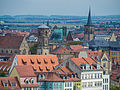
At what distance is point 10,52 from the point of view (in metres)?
164

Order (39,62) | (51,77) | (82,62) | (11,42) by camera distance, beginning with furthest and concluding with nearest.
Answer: (11,42)
(39,62)
(82,62)
(51,77)

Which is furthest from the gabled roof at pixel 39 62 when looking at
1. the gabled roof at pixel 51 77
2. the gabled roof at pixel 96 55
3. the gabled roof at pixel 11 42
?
the gabled roof at pixel 11 42

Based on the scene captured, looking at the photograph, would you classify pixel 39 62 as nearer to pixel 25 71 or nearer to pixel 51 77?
pixel 51 77

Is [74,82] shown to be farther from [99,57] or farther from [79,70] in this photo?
[99,57]

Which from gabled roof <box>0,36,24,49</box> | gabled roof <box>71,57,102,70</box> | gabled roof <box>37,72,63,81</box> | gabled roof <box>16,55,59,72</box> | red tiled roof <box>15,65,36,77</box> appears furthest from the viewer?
gabled roof <box>0,36,24,49</box>

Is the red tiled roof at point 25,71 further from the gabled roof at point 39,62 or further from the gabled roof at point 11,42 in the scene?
the gabled roof at point 11,42

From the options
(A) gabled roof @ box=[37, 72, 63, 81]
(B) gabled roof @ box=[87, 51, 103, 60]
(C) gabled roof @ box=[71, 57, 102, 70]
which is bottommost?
(B) gabled roof @ box=[87, 51, 103, 60]

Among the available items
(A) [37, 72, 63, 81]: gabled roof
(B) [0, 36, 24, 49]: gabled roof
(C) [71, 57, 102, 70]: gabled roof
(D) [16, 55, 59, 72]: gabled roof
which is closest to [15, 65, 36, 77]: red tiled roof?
(A) [37, 72, 63, 81]: gabled roof

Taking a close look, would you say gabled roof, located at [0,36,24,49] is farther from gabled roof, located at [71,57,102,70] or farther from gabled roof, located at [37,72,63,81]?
gabled roof, located at [37,72,63,81]

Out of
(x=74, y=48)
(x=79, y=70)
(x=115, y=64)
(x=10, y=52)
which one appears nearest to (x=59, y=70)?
(x=79, y=70)

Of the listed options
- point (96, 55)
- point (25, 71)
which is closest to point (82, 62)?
point (25, 71)

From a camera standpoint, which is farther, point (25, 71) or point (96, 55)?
point (96, 55)

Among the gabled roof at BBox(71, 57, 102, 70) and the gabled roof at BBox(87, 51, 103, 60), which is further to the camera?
the gabled roof at BBox(87, 51, 103, 60)

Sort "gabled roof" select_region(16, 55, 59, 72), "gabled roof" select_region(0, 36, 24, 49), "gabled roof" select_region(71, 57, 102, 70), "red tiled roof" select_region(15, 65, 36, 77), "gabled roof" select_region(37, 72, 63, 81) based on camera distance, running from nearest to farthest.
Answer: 1. "red tiled roof" select_region(15, 65, 36, 77)
2. "gabled roof" select_region(37, 72, 63, 81)
3. "gabled roof" select_region(71, 57, 102, 70)
4. "gabled roof" select_region(16, 55, 59, 72)
5. "gabled roof" select_region(0, 36, 24, 49)
